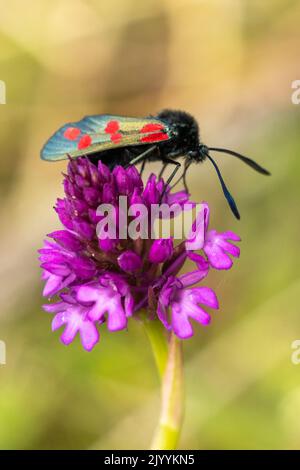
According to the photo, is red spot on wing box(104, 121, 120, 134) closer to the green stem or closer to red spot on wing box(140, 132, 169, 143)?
red spot on wing box(140, 132, 169, 143)

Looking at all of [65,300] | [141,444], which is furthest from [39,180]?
[65,300]

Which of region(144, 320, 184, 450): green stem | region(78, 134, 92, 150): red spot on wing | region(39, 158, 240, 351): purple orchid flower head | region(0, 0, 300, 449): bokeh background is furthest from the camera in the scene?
region(0, 0, 300, 449): bokeh background

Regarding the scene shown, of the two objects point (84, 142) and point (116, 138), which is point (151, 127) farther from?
point (84, 142)

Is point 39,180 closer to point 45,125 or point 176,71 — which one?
point 45,125

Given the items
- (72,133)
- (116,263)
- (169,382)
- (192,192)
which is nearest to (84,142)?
(72,133)

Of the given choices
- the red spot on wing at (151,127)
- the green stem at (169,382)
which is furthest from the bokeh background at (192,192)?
the red spot on wing at (151,127)

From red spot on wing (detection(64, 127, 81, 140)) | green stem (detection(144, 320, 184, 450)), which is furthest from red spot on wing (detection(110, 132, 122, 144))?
green stem (detection(144, 320, 184, 450))

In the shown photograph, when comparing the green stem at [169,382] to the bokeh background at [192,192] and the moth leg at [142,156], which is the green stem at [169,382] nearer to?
the bokeh background at [192,192]
